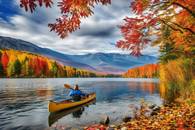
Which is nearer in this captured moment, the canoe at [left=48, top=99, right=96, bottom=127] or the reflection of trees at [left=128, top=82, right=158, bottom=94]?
the canoe at [left=48, top=99, right=96, bottom=127]

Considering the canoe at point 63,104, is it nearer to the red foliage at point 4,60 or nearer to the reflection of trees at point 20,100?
the reflection of trees at point 20,100

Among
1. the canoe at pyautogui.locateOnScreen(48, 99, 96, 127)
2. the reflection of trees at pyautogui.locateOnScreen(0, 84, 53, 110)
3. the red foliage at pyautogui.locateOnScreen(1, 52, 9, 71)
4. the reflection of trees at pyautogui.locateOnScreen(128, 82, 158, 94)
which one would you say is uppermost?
the red foliage at pyautogui.locateOnScreen(1, 52, 9, 71)

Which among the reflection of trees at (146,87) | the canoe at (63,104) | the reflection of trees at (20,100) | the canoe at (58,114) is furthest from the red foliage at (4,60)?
the canoe at (58,114)

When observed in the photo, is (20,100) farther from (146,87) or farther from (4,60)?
(4,60)

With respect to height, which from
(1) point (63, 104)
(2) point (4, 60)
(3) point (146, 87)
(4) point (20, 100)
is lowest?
(4) point (20, 100)

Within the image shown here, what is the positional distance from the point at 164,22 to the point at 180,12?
2.38 ft

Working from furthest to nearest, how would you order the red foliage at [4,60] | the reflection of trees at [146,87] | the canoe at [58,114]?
the red foliage at [4,60] → the reflection of trees at [146,87] → the canoe at [58,114]

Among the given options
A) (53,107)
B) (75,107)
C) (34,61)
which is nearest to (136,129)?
(53,107)

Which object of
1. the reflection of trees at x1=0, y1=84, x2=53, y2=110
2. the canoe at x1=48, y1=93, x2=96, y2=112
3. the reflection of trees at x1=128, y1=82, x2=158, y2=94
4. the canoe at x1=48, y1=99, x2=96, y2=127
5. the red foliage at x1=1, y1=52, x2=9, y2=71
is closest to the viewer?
the canoe at x1=48, y1=99, x2=96, y2=127

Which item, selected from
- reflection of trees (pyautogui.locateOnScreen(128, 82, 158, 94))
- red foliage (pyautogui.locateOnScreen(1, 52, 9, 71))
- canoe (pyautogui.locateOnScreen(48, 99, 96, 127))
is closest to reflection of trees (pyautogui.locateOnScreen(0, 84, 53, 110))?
canoe (pyautogui.locateOnScreen(48, 99, 96, 127))

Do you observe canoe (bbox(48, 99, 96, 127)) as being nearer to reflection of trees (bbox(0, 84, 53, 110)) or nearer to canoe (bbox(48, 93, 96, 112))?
canoe (bbox(48, 93, 96, 112))

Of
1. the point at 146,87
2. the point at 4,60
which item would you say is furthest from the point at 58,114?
the point at 4,60

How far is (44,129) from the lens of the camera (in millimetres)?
20984

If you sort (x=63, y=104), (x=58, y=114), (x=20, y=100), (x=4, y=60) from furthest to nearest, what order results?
(x=4, y=60)
(x=20, y=100)
(x=63, y=104)
(x=58, y=114)
